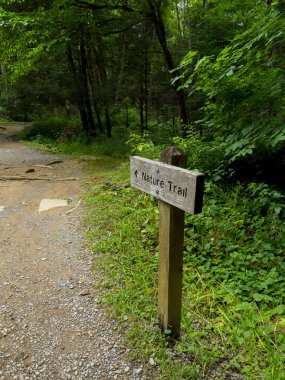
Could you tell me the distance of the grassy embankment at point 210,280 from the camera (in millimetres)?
2195

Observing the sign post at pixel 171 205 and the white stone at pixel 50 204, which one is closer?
the sign post at pixel 171 205

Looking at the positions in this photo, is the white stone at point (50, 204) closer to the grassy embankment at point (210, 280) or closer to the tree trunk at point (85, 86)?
the grassy embankment at point (210, 280)

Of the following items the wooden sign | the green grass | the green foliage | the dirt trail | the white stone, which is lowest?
the white stone

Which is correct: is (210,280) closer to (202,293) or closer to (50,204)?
(202,293)

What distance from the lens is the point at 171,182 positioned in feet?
6.11

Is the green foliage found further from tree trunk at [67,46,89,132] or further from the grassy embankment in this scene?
tree trunk at [67,46,89,132]

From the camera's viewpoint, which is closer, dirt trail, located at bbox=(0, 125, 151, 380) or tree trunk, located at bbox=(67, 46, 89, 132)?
dirt trail, located at bbox=(0, 125, 151, 380)

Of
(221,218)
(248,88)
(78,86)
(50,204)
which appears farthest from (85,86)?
(221,218)

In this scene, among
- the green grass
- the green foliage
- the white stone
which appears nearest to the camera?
the green grass

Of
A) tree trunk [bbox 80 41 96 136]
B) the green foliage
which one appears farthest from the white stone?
tree trunk [bbox 80 41 96 136]

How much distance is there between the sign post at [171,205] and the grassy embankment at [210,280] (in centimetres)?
30

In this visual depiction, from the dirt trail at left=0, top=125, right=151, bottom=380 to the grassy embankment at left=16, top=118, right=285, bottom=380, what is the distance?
0.66ft

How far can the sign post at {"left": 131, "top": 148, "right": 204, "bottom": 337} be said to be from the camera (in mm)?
1718

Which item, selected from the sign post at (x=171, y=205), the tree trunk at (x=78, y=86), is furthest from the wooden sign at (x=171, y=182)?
the tree trunk at (x=78, y=86)
